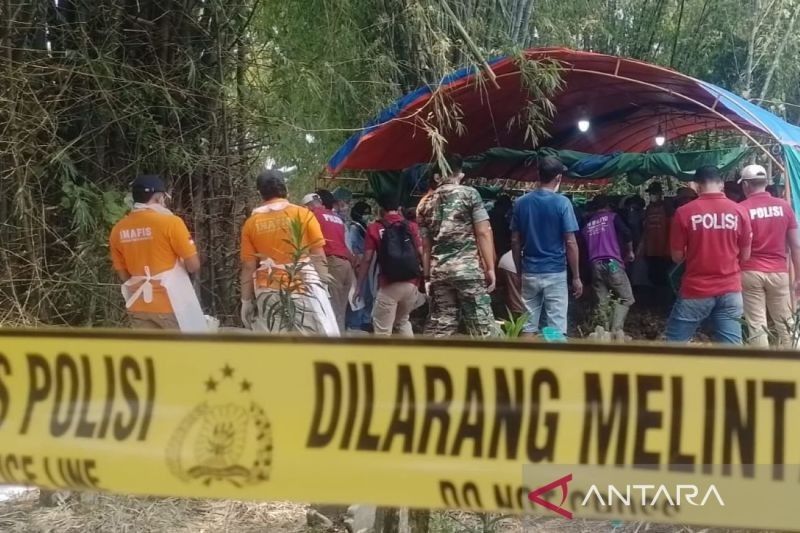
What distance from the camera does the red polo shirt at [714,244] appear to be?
13.6 ft

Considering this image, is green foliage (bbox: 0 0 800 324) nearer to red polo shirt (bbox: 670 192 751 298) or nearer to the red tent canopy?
the red tent canopy

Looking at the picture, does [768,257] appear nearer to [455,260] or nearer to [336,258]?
[455,260]

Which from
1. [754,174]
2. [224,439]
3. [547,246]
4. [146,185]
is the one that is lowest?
[224,439]

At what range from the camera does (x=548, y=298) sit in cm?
471

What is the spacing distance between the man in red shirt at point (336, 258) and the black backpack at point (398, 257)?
1090mm

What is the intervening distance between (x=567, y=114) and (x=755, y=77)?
22.1ft

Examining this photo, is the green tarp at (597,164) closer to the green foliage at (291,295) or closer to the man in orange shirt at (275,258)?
the man in orange shirt at (275,258)

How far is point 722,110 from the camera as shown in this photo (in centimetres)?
689

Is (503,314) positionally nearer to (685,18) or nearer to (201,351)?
(201,351)

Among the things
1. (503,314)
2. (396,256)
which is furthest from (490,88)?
(396,256)

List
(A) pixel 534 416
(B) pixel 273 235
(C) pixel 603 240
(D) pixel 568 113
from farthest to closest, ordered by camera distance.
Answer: (D) pixel 568 113
(C) pixel 603 240
(B) pixel 273 235
(A) pixel 534 416

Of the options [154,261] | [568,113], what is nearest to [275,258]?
[154,261]

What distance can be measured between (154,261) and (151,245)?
0.09m

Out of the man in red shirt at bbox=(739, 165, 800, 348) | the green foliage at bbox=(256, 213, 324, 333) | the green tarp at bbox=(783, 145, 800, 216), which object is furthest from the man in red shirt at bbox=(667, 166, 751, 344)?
the green foliage at bbox=(256, 213, 324, 333)
